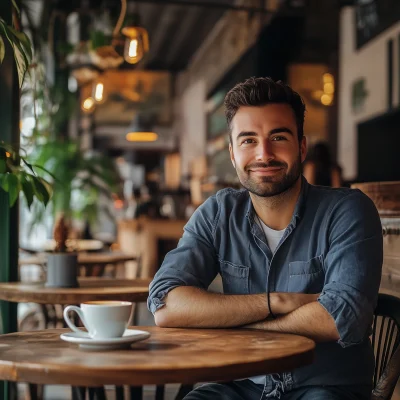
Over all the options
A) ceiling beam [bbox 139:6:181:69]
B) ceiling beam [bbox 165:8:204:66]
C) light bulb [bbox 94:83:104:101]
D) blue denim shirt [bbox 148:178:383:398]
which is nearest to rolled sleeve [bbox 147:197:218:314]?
blue denim shirt [bbox 148:178:383:398]

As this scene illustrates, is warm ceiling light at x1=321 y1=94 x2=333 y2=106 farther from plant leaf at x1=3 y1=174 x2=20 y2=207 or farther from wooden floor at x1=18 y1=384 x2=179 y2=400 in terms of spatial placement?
plant leaf at x1=3 y1=174 x2=20 y2=207

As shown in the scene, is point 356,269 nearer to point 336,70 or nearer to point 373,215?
point 373,215

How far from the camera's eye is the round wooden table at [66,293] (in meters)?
2.96

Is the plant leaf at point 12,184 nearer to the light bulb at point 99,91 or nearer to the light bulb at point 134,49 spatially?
the light bulb at point 134,49

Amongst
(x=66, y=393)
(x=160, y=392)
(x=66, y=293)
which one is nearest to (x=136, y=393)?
(x=160, y=392)

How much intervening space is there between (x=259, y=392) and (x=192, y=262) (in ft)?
1.42

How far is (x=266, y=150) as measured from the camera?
2232 millimetres

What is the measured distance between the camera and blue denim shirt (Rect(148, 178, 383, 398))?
200cm

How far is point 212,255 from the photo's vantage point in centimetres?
232

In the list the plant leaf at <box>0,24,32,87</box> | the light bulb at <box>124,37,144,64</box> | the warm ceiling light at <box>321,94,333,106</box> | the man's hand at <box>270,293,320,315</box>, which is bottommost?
the man's hand at <box>270,293,320,315</box>

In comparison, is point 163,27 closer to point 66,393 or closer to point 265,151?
point 66,393

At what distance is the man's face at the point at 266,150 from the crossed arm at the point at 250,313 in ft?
1.18

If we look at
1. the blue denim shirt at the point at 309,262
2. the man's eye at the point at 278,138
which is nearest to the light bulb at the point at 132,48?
the blue denim shirt at the point at 309,262

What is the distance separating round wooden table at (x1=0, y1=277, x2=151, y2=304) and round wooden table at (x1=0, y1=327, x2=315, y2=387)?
1.05 metres
